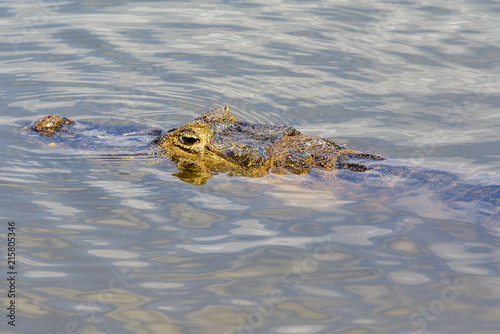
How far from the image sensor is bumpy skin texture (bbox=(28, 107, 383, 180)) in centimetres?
642

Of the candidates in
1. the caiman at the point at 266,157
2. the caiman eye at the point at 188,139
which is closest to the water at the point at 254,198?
the caiman at the point at 266,157

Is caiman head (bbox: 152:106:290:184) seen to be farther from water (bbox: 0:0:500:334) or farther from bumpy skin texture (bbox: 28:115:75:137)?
bumpy skin texture (bbox: 28:115:75:137)

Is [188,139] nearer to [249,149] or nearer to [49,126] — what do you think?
[249,149]

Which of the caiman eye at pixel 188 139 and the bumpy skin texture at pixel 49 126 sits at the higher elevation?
the caiman eye at pixel 188 139

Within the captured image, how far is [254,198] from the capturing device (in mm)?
6199

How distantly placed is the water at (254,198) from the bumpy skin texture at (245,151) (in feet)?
0.60

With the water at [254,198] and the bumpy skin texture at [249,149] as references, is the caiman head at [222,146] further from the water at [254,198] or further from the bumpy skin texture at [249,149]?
the water at [254,198]

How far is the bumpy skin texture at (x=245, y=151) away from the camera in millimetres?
6418

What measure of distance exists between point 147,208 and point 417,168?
9.53 feet

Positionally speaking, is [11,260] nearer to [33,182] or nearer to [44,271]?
[44,271]

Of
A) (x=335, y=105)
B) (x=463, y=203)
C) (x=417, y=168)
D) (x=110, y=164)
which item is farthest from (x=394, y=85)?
(x=110, y=164)

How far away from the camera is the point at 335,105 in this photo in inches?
362

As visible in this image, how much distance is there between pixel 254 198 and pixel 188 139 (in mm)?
1061

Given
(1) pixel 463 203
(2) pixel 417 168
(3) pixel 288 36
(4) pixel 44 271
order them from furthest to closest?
(3) pixel 288 36 < (2) pixel 417 168 < (1) pixel 463 203 < (4) pixel 44 271
